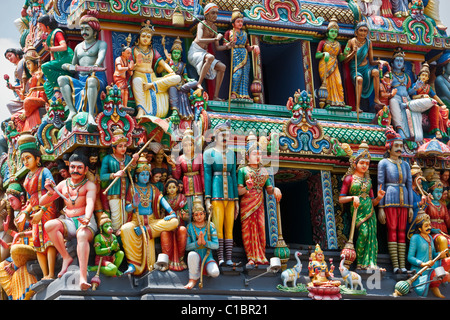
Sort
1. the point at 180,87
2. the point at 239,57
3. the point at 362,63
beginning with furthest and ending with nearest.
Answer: the point at 362,63 → the point at 239,57 → the point at 180,87

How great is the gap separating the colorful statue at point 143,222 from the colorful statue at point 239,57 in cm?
306

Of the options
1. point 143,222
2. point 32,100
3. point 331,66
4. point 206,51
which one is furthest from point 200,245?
point 331,66

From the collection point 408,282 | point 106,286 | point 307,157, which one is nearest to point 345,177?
point 307,157

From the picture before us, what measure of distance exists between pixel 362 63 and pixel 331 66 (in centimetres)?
70

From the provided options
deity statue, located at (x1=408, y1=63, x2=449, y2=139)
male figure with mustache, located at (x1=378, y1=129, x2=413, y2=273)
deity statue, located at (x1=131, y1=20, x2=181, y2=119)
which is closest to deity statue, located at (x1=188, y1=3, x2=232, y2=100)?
deity statue, located at (x1=131, y1=20, x2=181, y2=119)

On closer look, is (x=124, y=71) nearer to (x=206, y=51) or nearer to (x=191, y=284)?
(x=206, y=51)

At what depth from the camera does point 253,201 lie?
24.6 meters

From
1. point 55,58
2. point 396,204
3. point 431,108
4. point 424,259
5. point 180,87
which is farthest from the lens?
point 431,108

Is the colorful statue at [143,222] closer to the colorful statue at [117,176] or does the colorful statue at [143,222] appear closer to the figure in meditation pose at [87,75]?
the colorful statue at [117,176]

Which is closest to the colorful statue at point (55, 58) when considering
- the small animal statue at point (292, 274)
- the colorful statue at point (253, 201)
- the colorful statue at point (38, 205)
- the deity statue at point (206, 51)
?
the colorful statue at point (38, 205)

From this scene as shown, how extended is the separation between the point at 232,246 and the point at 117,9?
204 inches

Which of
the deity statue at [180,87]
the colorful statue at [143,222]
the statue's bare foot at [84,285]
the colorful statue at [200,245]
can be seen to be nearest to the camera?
the statue's bare foot at [84,285]

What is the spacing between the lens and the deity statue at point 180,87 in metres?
25.1

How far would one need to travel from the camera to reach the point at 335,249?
25.6m
